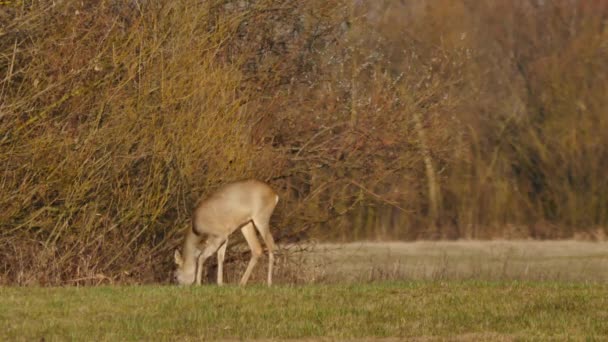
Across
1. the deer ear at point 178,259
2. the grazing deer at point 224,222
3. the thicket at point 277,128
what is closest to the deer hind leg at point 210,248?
the grazing deer at point 224,222

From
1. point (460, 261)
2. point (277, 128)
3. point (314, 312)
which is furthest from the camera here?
point (460, 261)

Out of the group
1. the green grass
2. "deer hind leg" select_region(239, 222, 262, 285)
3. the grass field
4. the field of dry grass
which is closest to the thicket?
the field of dry grass

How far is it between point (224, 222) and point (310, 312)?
510cm

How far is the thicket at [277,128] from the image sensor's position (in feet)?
61.6

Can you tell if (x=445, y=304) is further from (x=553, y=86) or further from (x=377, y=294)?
(x=553, y=86)

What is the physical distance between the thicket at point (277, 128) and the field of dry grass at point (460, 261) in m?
0.48

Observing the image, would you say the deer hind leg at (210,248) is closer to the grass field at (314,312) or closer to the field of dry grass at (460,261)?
the field of dry grass at (460,261)

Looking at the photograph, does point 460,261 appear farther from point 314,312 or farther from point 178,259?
point 314,312

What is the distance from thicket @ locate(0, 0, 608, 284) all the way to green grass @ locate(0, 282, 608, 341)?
355cm

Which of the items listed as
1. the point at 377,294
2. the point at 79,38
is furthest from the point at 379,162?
the point at 377,294

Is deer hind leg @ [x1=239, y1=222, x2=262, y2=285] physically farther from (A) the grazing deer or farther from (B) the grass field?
(B) the grass field

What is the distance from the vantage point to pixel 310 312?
13656mm

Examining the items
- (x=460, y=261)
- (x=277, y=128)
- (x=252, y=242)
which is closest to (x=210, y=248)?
(x=252, y=242)

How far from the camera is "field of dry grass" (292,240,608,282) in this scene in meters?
22.0
